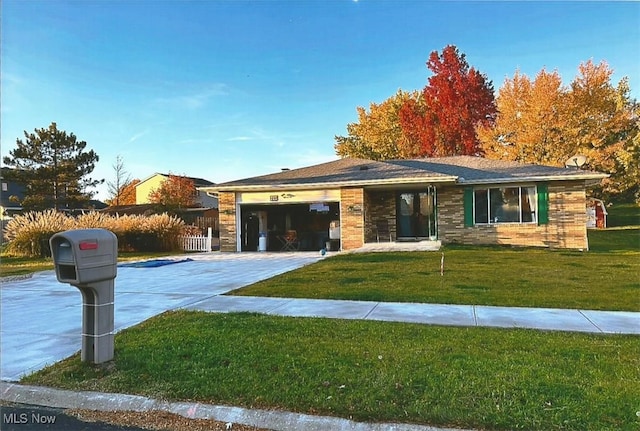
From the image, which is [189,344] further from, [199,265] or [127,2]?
[127,2]

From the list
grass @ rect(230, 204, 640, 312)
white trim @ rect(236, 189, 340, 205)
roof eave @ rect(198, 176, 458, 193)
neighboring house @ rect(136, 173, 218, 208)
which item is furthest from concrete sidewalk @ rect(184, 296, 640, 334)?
neighboring house @ rect(136, 173, 218, 208)

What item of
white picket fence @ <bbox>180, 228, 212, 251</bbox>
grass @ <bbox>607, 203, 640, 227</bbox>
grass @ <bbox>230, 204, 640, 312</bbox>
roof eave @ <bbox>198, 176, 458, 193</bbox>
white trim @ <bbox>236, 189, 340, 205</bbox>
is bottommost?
grass @ <bbox>230, 204, 640, 312</bbox>

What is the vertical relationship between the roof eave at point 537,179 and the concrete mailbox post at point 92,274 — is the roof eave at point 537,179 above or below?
above

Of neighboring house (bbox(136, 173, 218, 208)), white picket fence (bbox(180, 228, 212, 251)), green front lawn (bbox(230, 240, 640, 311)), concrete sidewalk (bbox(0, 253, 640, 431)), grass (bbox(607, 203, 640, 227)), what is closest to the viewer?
concrete sidewalk (bbox(0, 253, 640, 431))

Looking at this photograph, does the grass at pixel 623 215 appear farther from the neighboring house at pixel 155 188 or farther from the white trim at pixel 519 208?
the neighboring house at pixel 155 188

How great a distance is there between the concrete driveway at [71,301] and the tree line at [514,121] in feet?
72.4

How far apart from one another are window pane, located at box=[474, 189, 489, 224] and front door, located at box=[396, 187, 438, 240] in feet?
6.45

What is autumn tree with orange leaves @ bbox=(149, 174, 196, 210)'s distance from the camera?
34.5 m

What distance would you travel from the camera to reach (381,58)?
1881 cm

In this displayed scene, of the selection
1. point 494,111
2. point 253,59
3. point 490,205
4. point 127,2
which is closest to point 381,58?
point 253,59

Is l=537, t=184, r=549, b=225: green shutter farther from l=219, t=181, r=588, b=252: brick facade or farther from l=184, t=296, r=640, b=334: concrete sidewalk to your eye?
l=184, t=296, r=640, b=334: concrete sidewalk

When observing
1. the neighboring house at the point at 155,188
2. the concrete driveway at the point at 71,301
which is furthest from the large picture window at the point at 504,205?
the neighboring house at the point at 155,188

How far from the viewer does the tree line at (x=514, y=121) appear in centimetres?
2661

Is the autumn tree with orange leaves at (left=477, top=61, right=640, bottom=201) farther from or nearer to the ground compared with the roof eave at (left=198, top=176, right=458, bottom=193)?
farther from the ground
